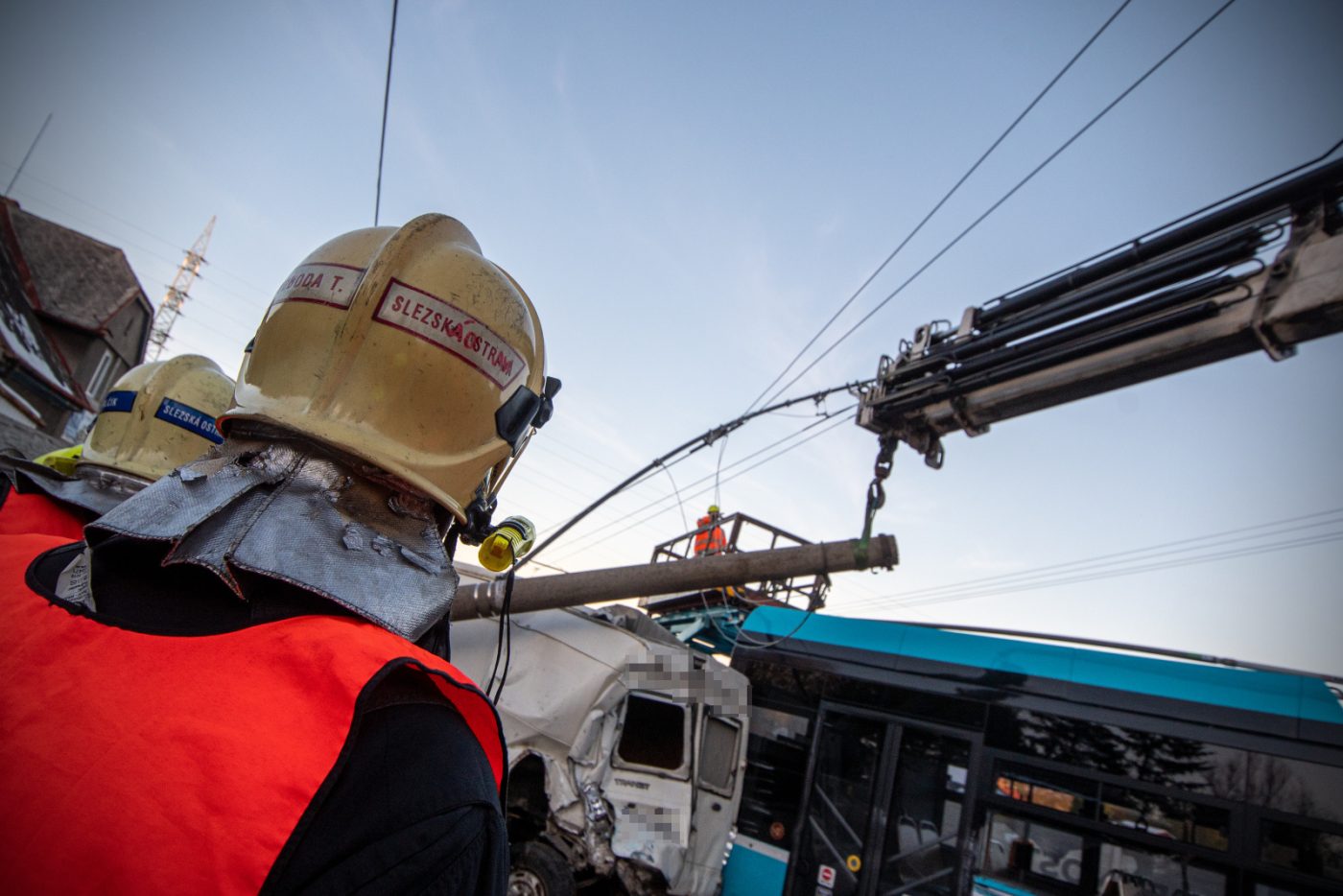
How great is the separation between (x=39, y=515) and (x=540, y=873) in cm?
554

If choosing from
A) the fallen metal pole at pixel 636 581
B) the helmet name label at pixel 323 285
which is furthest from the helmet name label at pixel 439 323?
the fallen metal pole at pixel 636 581

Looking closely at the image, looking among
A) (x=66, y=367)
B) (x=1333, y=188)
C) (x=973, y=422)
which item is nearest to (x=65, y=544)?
(x=973, y=422)

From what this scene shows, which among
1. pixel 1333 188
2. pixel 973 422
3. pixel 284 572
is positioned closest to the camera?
pixel 284 572

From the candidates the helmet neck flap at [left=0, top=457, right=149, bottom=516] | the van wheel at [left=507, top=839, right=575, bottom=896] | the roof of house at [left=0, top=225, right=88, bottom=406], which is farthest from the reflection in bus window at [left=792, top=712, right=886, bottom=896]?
the roof of house at [left=0, top=225, right=88, bottom=406]

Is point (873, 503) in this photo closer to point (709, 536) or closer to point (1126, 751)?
point (1126, 751)

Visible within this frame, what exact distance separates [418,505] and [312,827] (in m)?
0.75

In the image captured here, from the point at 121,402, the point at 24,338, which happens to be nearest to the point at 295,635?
the point at 121,402

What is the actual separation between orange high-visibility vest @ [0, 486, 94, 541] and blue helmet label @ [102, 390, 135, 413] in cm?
177

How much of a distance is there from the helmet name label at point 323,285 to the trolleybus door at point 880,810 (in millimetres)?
6501

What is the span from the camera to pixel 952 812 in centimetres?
597

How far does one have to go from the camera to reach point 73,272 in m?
25.5

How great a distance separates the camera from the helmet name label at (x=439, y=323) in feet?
4.96

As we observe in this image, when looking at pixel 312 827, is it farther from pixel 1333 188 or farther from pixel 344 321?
pixel 1333 188

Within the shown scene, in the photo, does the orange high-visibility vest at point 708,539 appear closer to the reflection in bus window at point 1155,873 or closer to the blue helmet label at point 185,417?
the reflection in bus window at point 1155,873
